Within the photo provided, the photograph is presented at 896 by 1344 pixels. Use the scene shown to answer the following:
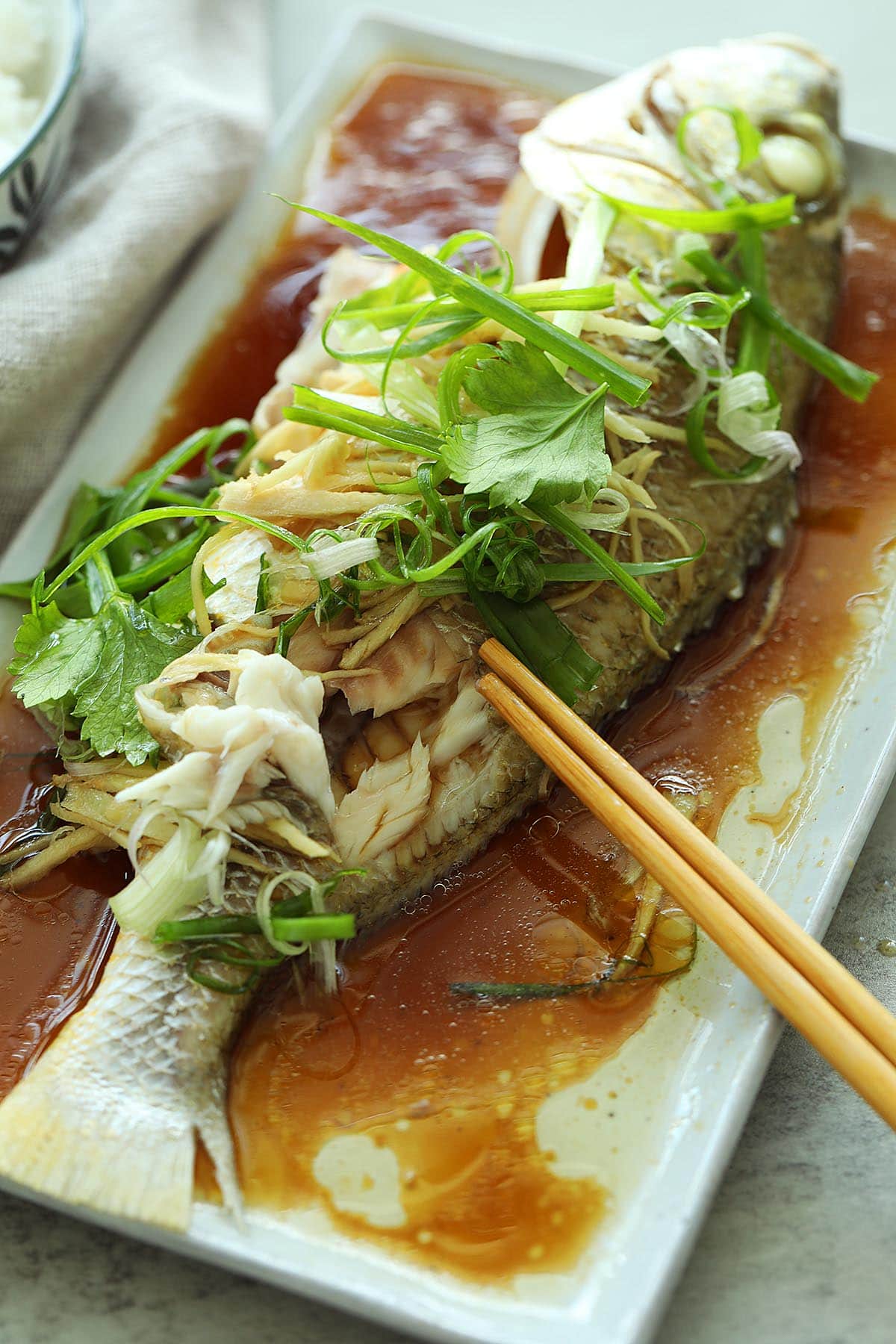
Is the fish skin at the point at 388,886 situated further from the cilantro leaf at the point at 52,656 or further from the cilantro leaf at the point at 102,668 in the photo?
the cilantro leaf at the point at 52,656

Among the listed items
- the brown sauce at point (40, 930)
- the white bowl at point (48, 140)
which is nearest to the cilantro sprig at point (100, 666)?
the brown sauce at point (40, 930)

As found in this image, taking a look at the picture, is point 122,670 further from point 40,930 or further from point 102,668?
point 40,930

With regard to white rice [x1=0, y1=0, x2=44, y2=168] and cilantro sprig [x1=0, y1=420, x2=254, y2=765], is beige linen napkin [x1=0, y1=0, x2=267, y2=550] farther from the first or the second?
cilantro sprig [x1=0, y1=420, x2=254, y2=765]

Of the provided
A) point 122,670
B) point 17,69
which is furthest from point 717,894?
point 17,69

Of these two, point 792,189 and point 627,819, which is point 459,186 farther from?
point 627,819

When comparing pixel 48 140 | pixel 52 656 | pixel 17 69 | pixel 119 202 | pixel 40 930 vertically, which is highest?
pixel 17 69

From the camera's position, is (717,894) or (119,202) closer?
(717,894)

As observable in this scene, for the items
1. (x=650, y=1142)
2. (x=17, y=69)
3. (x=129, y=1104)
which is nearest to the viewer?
(x=129, y=1104)
